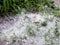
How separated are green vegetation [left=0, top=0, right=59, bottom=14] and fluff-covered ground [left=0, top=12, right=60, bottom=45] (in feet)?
0.55

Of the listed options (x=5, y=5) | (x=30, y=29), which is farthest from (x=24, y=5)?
(x=30, y=29)

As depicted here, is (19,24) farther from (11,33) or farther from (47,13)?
(47,13)

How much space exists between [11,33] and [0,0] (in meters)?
0.85

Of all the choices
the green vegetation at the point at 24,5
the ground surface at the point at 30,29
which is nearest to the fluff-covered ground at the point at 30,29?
the ground surface at the point at 30,29

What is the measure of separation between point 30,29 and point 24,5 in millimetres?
817

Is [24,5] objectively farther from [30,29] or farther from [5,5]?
[30,29]

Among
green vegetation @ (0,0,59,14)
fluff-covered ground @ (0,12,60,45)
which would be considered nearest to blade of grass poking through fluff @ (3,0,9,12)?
green vegetation @ (0,0,59,14)

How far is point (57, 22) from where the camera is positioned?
Result: 4.09 m

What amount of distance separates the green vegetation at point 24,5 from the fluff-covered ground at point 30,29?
6.6 inches

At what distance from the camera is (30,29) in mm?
3854

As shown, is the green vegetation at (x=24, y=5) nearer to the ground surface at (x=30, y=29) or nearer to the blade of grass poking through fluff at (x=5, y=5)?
the blade of grass poking through fluff at (x=5, y=5)

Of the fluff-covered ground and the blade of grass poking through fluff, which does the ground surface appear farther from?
the blade of grass poking through fluff

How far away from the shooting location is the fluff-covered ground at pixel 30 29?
3629 millimetres

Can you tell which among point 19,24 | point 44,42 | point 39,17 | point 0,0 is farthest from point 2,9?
point 44,42
